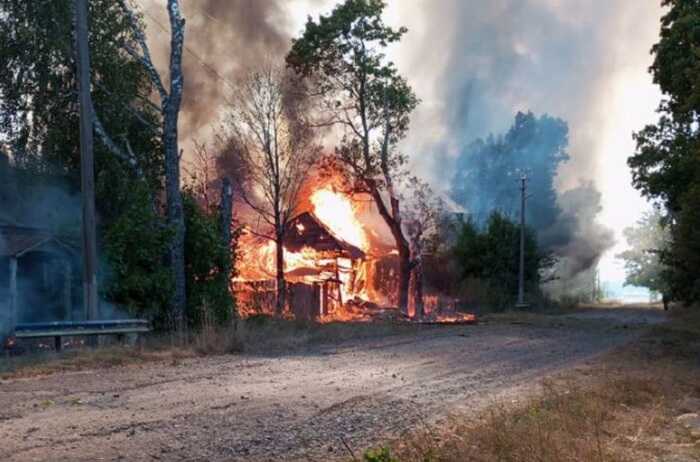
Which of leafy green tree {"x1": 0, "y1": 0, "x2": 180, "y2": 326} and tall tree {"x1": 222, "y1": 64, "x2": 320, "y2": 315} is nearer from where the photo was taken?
leafy green tree {"x1": 0, "y1": 0, "x2": 180, "y2": 326}

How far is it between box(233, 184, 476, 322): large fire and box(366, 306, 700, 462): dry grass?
1974 cm

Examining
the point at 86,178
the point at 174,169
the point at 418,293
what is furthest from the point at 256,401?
the point at 418,293

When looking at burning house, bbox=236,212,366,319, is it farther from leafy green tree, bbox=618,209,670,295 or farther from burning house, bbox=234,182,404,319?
leafy green tree, bbox=618,209,670,295

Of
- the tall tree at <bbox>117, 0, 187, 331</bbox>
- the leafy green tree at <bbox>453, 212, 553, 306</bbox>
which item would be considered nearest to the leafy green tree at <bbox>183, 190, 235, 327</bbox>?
the tall tree at <bbox>117, 0, 187, 331</bbox>

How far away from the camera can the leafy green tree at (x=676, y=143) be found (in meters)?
20.7

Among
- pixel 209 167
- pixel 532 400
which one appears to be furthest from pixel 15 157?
pixel 532 400

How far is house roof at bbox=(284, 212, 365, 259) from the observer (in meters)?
36.3

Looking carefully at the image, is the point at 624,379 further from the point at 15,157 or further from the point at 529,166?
the point at 529,166

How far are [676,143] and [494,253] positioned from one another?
2130 centimetres

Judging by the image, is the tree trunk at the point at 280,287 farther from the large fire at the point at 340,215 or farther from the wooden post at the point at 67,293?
the wooden post at the point at 67,293

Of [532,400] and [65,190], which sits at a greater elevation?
[65,190]

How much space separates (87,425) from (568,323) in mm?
24372

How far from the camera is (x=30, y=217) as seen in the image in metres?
23.5

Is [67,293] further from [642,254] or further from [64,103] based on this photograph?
[642,254]
